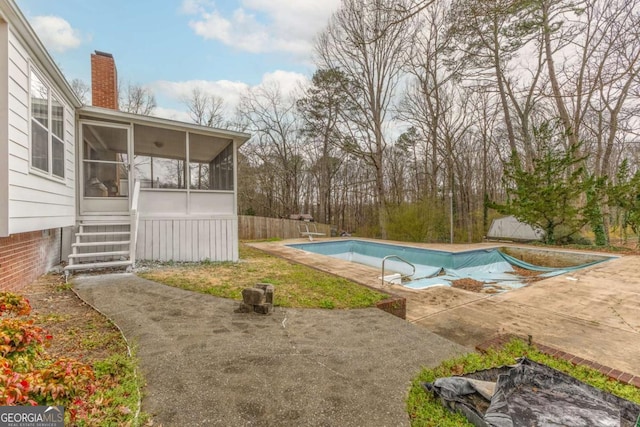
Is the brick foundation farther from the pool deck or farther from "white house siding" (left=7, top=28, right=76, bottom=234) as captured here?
the pool deck

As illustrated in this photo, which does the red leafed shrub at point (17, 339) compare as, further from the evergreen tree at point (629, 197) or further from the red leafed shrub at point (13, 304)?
the evergreen tree at point (629, 197)

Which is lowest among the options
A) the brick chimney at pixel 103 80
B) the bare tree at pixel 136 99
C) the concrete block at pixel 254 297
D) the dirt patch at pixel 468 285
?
the dirt patch at pixel 468 285

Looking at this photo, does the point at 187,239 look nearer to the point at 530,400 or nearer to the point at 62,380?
the point at 62,380

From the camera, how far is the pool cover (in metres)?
1.72

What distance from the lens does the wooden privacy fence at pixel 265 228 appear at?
15688mm

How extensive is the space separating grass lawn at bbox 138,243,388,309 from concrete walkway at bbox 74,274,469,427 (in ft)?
1.06

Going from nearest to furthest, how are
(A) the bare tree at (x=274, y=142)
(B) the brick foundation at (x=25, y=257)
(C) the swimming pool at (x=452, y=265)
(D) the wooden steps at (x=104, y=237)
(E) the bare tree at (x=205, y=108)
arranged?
(B) the brick foundation at (x=25, y=257) → (D) the wooden steps at (x=104, y=237) → (C) the swimming pool at (x=452, y=265) → (E) the bare tree at (x=205, y=108) → (A) the bare tree at (x=274, y=142)

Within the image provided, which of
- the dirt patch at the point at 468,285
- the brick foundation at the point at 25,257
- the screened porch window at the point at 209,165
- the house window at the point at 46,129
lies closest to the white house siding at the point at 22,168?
the house window at the point at 46,129

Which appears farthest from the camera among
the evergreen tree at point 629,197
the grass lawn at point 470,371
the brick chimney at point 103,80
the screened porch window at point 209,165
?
the evergreen tree at point 629,197

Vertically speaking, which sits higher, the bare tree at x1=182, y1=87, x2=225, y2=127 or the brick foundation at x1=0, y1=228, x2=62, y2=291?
the bare tree at x1=182, y1=87, x2=225, y2=127

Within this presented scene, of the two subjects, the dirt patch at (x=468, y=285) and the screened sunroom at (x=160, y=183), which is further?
the dirt patch at (x=468, y=285)

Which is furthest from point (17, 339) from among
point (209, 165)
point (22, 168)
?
point (209, 165)

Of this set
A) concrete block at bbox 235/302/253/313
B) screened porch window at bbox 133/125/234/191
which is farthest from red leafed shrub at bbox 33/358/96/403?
screened porch window at bbox 133/125/234/191

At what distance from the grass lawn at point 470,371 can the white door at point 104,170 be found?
6.57 meters
